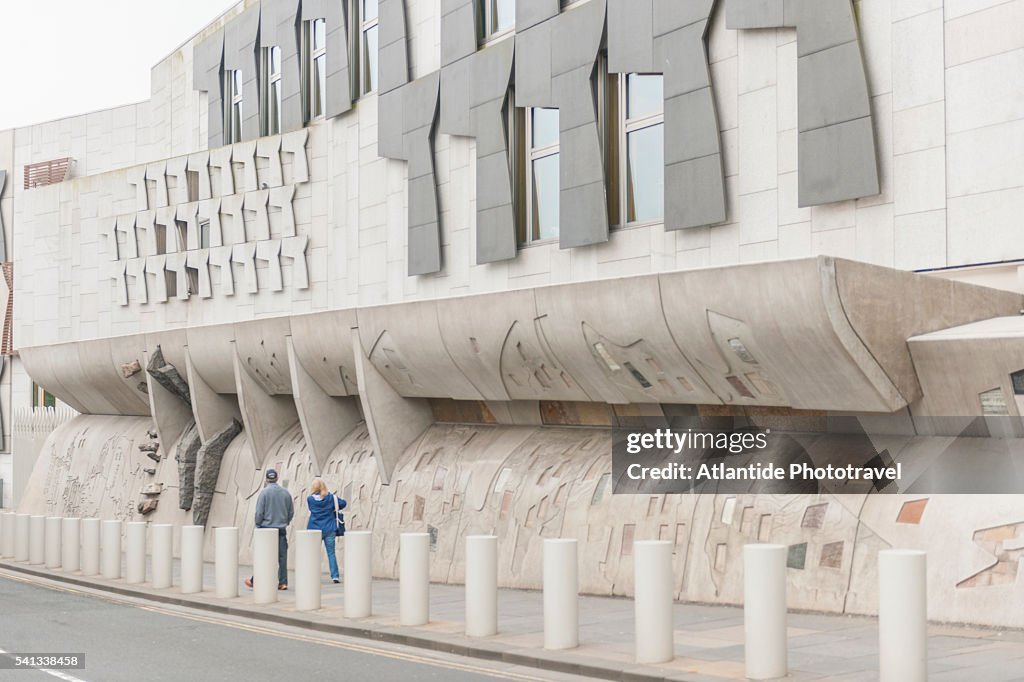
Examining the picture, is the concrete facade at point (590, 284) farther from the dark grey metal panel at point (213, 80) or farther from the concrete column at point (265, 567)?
the concrete column at point (265, 567)

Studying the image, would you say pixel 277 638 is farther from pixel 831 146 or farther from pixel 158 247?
pixel 158 247

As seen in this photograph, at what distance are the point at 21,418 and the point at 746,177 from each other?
114ft

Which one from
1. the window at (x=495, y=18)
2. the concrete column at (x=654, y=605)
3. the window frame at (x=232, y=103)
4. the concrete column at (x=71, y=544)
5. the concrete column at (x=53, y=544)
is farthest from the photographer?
the window frame at (x=232, y=103)

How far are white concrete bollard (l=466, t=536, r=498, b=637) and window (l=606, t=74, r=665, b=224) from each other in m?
7.89

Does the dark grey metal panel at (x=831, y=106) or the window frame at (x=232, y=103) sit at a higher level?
the window frame at (x=232, y=103)

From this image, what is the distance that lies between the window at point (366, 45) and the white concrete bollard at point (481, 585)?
16.6m

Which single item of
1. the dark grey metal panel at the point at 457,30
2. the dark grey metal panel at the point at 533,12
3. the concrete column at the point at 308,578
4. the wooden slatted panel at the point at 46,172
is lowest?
the concrete column at the point at 308,578

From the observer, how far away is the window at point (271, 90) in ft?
103

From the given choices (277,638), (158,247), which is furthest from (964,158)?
(158,247)

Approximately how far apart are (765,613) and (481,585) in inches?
138

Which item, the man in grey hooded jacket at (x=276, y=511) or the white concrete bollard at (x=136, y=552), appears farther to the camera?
the white concrete bollard at (x=136, y=552)

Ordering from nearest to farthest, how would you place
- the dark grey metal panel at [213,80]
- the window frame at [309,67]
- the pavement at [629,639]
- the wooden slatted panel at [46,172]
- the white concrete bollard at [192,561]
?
1. the pavement at [629,639]
2. the white concrete bollard at [192,561]
3. the window frame at [309,67]
4. the dark grey metal panel at [213,80]
5. the wooden slatted panel at [46,172]

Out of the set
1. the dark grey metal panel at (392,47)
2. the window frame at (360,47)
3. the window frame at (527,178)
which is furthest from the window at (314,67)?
the window frame at (527,178)

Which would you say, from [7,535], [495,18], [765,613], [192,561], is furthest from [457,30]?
[765,613]
